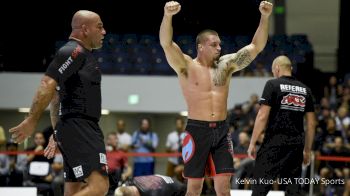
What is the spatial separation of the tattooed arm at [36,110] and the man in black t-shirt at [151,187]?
75cm

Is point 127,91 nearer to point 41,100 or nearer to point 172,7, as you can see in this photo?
point 172,7

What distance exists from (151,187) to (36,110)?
977 mm

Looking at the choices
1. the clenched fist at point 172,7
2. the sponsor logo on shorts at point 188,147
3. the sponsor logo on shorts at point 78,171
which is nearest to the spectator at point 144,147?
the sponsor logo on shorts at point 188,147

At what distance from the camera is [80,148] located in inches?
218

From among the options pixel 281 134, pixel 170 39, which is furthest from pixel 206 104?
pixel 281 134

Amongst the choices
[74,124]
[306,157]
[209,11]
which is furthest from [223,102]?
[209,11]

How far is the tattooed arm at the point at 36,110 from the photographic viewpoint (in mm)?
5270

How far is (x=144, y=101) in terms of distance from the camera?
1767 centimetres

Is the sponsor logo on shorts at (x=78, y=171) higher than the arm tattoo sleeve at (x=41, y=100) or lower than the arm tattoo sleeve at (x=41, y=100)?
lower

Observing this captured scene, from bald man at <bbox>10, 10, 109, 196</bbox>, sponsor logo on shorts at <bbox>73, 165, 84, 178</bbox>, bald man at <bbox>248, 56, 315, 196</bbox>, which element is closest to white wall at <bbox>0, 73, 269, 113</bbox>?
bald man at <bbox>248, 56, 315, 196</bbox>

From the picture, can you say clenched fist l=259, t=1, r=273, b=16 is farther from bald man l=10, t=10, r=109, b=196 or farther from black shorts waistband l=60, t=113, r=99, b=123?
black shorts waistband l=60, t=113, r=99, b=123

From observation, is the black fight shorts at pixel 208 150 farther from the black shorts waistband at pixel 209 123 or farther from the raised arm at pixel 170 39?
the raised arm at pixel 170 39

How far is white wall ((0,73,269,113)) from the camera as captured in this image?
1753 centimetres

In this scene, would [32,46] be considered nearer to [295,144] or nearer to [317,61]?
[317,61]
